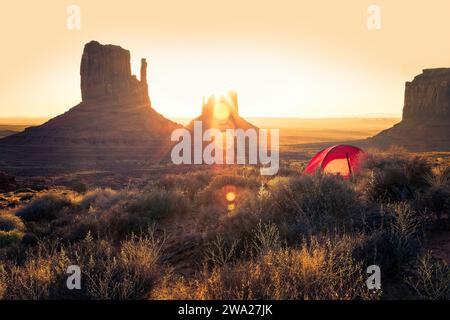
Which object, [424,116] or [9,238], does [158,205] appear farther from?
[424,116]

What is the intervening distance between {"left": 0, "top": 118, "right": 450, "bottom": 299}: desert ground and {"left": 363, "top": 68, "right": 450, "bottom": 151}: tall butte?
71.0 metres

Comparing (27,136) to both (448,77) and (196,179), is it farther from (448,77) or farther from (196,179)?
(448,77)

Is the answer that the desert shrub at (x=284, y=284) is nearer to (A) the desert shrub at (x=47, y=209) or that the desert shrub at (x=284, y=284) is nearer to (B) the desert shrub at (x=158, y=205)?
(B) the desert shrub at (x=158, y=205)

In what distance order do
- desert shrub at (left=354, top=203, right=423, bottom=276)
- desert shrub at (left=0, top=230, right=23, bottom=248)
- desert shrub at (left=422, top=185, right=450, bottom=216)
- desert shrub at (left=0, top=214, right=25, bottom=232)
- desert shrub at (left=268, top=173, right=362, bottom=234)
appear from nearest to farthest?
desert shrub at (left=354, top=203, right=423, bottom=276), desert shrub at (left=268, top=173, right=362, bottom=234), desert shrub at (left=422, top=185, right=450, bottom=216), desert shrub at (left=0, top=230, right=23, bottom=248), desert shrub at (left=0, top=214, right=25, bottom=232)

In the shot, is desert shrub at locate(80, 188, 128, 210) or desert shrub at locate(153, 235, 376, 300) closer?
desert shrub at locate(153, 235, 376, 300)

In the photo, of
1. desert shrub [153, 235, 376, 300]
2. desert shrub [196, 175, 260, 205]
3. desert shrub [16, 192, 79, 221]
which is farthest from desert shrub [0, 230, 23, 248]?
desert shrub [153, 235, 376, 300]

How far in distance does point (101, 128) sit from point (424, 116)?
271ft

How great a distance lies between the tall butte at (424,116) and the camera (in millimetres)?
73062

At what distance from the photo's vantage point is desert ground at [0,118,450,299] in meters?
3.68

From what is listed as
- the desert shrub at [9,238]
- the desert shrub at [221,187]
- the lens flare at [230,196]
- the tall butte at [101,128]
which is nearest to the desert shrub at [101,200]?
the desert shrub at [9,238]

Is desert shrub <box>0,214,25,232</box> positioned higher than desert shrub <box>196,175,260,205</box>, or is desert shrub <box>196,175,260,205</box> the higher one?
desert shrub <box>196,175,260,205</box>


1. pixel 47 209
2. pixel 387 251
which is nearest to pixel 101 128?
pixel 47 209

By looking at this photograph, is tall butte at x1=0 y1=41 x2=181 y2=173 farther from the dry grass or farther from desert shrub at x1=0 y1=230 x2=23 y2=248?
the dry grass
